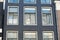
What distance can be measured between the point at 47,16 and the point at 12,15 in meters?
3.87

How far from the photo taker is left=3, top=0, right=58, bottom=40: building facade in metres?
16.9

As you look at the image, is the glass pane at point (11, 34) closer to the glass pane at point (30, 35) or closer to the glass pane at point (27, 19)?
the glass pane at point (30, 35)

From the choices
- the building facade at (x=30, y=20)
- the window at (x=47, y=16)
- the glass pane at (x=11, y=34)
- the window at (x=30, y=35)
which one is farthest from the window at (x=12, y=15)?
the window at (x=47, y=16)

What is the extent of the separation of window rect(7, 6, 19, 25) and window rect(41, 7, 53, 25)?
115 inches

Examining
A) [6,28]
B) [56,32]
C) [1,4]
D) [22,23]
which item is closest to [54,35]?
[56,32]

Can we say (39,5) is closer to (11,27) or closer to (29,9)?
(29,9)

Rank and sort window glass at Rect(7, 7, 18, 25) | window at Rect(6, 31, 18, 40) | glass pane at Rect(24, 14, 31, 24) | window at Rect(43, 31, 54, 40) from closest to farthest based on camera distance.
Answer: window at Rect(6, 31, 18, 40), window at Rect(43, 31, 54, 40), window glass at Rect(7, 7, 18, 25), glass pane at Rect(24, 14, 31, 24)

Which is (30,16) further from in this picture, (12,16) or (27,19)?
(12,16)

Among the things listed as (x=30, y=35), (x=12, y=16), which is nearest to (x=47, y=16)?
(x=30, y=35)

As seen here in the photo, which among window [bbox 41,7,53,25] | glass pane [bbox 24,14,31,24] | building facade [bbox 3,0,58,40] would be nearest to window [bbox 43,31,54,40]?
building facade [bbox 3,0,58,40]

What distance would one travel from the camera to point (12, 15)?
17.6m

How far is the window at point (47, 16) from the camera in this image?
17.5m

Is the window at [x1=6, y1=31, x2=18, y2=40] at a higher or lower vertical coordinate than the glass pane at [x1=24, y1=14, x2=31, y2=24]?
lower

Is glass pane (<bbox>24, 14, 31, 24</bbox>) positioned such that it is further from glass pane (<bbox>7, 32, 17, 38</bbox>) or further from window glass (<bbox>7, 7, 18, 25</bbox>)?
glass pane (<bbox>7, 32, 17, 38</bbox>)
